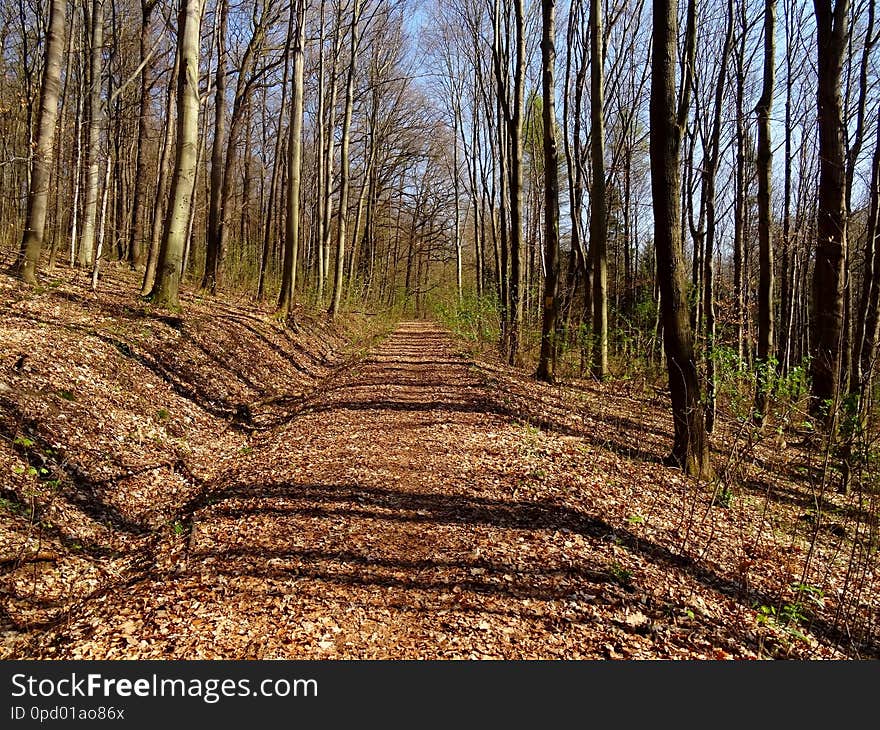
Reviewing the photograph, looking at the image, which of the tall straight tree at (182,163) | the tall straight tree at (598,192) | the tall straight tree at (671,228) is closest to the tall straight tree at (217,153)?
the tall straight tree at (182,163)

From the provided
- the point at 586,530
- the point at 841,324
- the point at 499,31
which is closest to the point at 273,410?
the point at 586,530

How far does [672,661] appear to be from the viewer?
3.11 m

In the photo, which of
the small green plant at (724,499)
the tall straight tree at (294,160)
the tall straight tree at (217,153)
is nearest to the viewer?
the small green plant at (724,499)

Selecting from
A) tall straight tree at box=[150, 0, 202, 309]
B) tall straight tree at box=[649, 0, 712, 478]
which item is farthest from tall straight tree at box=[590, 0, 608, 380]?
tall straight tree at box=[150, 0, 202, 309]

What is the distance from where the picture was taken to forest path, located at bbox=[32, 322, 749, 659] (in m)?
3.16

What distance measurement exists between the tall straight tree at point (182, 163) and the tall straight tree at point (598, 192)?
294 inches

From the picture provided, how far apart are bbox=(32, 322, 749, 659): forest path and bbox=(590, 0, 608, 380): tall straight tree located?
5.92m

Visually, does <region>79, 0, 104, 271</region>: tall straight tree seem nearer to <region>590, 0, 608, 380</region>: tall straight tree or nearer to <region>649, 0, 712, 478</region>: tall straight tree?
<region>590, 0, 608, 380</region>: tall straight tree

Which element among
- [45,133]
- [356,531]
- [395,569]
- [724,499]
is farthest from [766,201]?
[45,133]

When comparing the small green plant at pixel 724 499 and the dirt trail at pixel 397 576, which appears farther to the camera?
the small green plant at pixel 724 499

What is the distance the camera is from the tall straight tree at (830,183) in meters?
7.80

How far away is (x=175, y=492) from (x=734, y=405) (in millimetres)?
7182

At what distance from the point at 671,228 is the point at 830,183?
146 inches

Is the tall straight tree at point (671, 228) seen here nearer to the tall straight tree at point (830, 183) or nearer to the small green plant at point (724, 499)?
the small green plant at point (724, 499)
